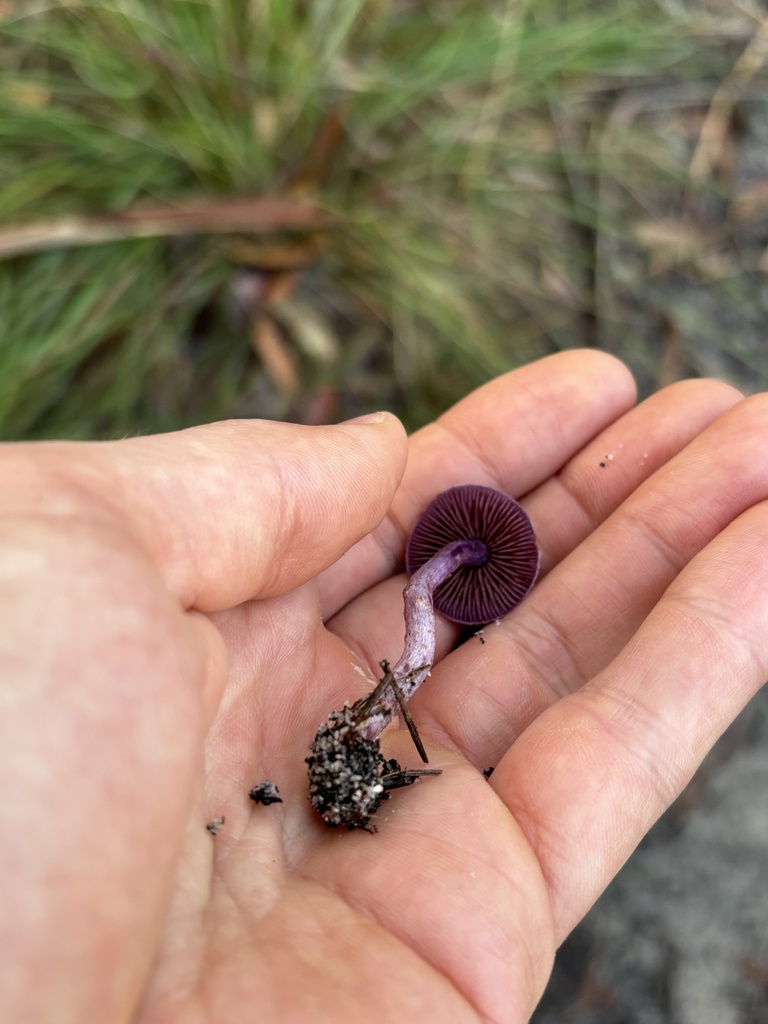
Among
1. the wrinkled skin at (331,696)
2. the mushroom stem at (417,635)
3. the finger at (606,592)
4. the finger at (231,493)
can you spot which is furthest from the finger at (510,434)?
the finger at (231,493)

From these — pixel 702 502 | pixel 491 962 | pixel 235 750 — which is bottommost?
pixel 491 962

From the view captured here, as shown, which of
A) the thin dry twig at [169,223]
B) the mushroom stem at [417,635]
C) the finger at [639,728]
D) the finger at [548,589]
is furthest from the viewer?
the thin dry twig at [169,223]

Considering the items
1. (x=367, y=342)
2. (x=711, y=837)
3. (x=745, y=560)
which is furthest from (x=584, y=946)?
(x=367, y=342)

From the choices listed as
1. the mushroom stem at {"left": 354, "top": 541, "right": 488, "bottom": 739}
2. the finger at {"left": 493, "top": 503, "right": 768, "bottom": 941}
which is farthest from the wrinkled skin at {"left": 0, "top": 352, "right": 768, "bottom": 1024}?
the mushroom stem at {"left": 354, "top": 541, "right": 488, "bottom": 739}

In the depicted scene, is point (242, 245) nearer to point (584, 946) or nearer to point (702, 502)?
point (702, 502)

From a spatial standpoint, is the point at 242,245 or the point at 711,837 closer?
the point at 711,837

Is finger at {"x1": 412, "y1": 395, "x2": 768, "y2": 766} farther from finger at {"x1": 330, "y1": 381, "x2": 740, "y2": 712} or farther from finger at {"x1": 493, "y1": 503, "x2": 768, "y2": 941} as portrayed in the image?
finger at {"x1": 493, "y1": 503, "x2": 768, "y2": 941}

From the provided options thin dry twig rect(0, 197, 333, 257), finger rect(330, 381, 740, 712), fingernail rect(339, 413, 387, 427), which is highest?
thin dry twig rect(0, 197, 333, 257)

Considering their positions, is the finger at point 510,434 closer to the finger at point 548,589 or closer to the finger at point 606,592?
the finger at point 548,589
